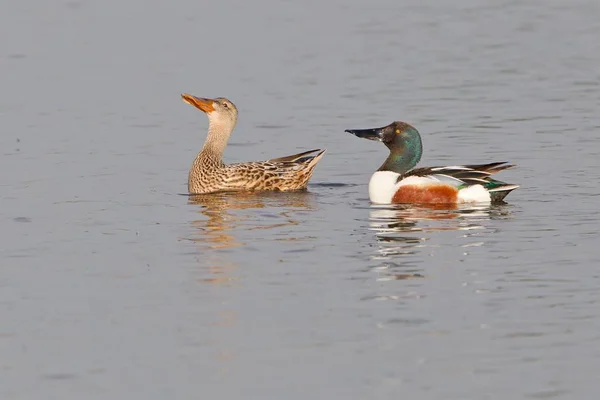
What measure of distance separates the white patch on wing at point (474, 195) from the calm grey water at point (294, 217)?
1.00 feet

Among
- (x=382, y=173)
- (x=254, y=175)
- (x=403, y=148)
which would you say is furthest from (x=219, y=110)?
(x=382, y=173)

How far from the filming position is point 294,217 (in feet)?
45.9

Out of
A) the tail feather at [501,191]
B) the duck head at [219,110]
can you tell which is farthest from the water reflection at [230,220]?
the tail feather at [501,191]

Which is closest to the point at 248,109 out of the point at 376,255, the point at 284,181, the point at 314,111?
the point at 314,111

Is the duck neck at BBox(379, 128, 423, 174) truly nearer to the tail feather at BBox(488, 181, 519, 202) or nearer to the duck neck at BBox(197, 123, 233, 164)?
the tail feather at BBox(488, 181, 519, 202)

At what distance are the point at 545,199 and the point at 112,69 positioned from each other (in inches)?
400

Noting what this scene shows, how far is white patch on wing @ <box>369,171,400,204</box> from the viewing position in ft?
48.5

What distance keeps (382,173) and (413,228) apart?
1.85 m

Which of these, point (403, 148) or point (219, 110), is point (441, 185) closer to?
point (403, 148)

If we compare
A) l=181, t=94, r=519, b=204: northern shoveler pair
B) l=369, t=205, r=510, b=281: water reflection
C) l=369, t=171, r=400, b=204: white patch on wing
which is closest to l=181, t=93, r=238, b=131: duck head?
l=181, t=94, r=519, b=204: northern shoveler pair

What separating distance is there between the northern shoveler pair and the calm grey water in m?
0.29

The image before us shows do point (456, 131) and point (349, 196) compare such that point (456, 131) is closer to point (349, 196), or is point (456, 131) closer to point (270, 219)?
point (349, 196)

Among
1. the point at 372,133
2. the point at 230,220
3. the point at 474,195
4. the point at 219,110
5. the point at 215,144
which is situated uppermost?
the point at 219,110

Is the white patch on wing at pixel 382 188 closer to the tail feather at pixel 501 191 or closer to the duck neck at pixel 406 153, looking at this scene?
the duck neck at pixel 406 153
